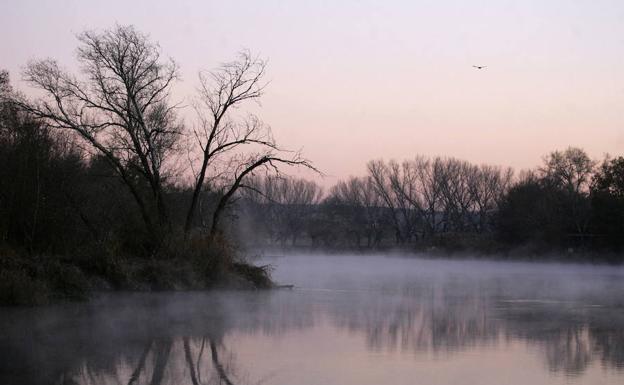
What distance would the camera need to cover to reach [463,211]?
98.6 m

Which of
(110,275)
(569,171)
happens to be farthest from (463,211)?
(110,275)

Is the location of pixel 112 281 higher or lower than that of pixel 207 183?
lower

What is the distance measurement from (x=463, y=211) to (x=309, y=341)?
85772 mm

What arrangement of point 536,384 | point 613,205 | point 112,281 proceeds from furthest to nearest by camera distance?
point 613,205 < point 112,281 < point 536,384

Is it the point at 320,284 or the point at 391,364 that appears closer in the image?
the point at 391,364

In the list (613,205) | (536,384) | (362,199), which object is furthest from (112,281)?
(362,199)

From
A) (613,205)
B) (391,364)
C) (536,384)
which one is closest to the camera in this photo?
(536,384)

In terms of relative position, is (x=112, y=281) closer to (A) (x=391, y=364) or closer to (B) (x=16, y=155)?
(B) (x=16, y=155)

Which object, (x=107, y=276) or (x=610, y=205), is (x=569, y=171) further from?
(x=107, y=276)

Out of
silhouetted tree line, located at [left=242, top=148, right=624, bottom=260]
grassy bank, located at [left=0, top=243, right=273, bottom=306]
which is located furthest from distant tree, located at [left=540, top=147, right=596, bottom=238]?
grassy bank, located at [left=0, top=243, right=273, bottom=306]

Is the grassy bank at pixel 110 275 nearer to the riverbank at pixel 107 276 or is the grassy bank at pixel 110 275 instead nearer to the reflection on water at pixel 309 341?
the riverbank at pixel 107 276

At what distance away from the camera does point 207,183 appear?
3356cm

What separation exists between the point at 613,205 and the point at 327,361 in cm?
5318

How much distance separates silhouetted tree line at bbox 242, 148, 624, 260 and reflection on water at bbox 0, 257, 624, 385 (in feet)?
55.6
